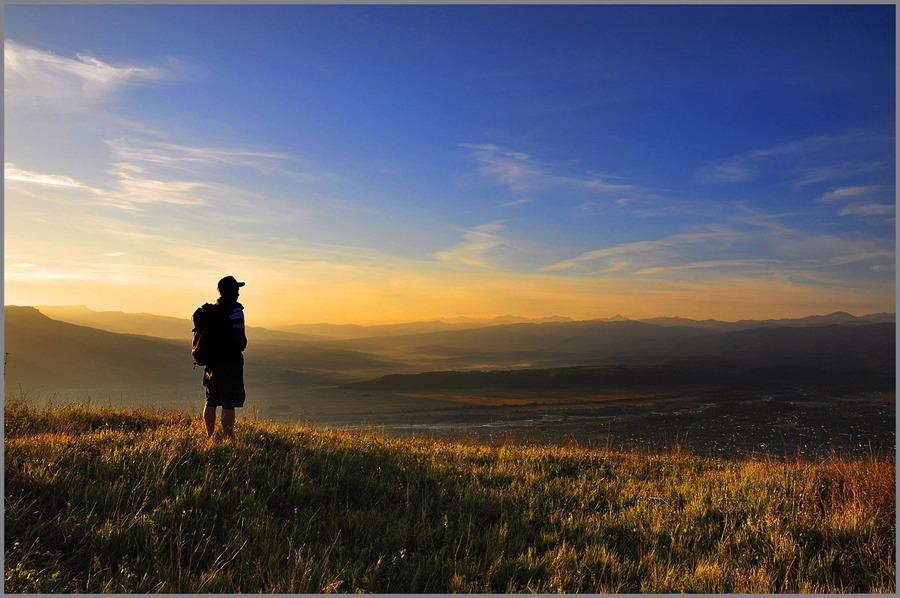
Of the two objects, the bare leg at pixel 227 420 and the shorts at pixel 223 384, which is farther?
the bare leg at pixel 227 420

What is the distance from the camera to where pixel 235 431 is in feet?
27.9

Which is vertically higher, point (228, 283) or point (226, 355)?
point (228, 283)

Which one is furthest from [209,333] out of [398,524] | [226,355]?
[398,524]

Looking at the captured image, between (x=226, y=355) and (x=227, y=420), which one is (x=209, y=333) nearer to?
(x=226, y=355)

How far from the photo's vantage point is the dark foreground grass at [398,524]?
428 centimetres

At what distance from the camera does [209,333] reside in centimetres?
737

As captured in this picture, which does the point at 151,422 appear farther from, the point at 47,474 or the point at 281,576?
the point at 281,576

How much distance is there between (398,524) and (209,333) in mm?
3946

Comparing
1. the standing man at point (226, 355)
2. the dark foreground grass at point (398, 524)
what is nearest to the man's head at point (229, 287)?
the standing man at point (226, 355)

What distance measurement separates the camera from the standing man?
738 cm

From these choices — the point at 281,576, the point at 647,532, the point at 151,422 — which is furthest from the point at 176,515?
the point at 151,422

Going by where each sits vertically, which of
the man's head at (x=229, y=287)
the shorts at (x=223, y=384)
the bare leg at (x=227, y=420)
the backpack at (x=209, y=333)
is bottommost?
the bare leg at (x=227, y=420)

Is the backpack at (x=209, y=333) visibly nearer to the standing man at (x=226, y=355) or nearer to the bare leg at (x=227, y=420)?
the standing man at (x=226, y=355)

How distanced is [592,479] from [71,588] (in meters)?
6.74
